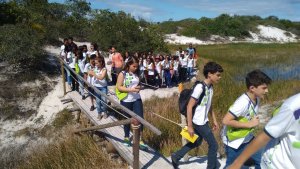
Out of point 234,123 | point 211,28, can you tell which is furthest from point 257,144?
point 211,28

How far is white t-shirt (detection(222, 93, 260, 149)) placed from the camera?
3930mm

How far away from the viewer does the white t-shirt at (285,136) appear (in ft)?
7.06

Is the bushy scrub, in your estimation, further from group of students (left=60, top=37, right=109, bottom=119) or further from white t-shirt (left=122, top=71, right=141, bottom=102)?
white t-shirt (left=122, top=71, right=141, bottom=102)

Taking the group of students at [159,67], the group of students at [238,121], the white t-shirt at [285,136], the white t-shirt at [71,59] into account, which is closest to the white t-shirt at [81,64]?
the white t-shirt at [71,59]

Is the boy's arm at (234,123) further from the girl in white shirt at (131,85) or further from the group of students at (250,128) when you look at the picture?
the girl in white shirt at (131,85)

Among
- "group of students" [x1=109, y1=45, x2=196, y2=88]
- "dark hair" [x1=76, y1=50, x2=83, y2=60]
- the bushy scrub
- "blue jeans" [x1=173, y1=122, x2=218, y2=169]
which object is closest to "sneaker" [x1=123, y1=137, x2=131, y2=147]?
"blue jeans" [x1=173, y1=122, x2=218, y2=169]

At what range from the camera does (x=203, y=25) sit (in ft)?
191

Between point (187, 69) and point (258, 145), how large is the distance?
46.3 feet

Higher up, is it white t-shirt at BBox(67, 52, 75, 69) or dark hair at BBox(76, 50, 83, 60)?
dark hair at BBox(76, 50, 83, 60)

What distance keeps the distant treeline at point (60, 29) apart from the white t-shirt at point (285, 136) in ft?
43.2

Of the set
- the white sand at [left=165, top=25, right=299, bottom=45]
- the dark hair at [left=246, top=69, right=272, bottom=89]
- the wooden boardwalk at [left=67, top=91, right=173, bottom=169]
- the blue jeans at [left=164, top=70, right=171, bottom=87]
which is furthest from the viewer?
the white sand at [left=165, top=25, right=299, bottom=45]

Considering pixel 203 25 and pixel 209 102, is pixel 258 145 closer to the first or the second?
pixel 209 102

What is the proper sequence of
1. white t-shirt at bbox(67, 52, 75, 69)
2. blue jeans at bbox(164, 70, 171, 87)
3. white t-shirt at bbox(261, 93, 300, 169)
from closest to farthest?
white t-shirt at bbox(261, 93, 300, 169) < white t-shirt at bbox(67, 52, 75, 69) < blue jeans at bbox(164, 70, 171, 87)

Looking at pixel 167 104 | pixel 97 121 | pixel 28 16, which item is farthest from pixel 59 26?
pixel 97 121
